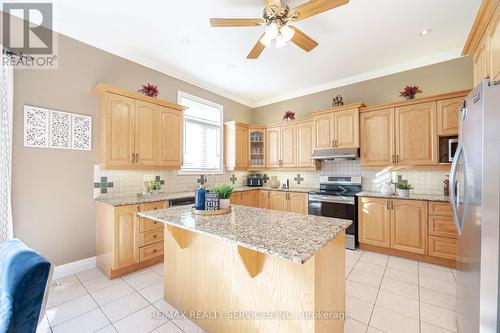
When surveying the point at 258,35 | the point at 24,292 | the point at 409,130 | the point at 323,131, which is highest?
the point at 258,35

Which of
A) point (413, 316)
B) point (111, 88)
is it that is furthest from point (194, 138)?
point (413, 316)

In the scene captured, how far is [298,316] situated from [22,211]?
293 cm

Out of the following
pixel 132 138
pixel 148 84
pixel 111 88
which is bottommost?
pixel 132 138

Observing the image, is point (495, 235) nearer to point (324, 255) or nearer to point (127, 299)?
point (324, 255)

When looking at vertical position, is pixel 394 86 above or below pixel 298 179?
above

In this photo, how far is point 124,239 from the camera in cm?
252

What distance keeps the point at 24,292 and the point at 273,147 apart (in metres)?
4.26

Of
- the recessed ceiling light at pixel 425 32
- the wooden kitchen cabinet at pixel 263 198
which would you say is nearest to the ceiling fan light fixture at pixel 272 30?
the recessed ceiling light at pixel 425 32

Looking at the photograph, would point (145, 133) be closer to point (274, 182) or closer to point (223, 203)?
point (223, 203)

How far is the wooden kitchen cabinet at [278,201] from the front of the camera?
419 cm

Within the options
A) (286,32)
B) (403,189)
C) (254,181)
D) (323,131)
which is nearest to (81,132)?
(286,32)

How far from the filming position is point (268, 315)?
4.30 ft

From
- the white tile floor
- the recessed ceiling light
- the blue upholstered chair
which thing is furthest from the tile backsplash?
the blue upholstered chair

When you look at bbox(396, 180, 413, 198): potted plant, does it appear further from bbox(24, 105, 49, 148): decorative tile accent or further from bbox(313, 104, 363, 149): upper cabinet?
bbox(24, 105, 49, 148): decorative tile accent
